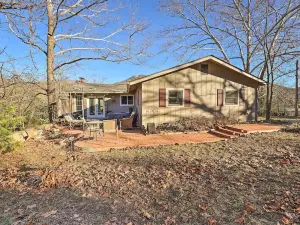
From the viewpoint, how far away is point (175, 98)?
36.6 feet

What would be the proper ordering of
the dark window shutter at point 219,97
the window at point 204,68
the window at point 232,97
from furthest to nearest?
the window at point 232,97, the dark window shutter at point 219,97, the window at point 204,68

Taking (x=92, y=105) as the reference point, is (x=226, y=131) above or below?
below

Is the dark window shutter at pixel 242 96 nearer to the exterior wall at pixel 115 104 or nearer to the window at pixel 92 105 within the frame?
the exterior wall at pixel 115 104

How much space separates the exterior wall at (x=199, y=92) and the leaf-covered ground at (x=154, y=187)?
185 inches

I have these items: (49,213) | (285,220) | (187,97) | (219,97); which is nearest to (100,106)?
(187,97)

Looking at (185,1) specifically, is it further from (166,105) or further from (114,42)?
(166,105)

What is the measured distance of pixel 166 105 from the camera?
10977 millimetres

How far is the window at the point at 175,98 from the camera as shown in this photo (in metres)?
11.1

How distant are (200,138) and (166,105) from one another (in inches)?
124

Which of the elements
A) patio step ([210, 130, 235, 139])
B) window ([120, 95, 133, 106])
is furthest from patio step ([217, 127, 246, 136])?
window ([120, 95, 133, 106])

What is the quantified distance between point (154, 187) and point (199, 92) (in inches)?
330

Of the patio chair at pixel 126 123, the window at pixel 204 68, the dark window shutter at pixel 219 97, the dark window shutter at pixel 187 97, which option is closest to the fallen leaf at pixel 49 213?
the patio chair at pixel 126 123

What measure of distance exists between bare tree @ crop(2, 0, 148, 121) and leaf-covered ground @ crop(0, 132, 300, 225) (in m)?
9.56

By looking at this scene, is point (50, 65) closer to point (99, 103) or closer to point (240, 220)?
point (99, 103)
